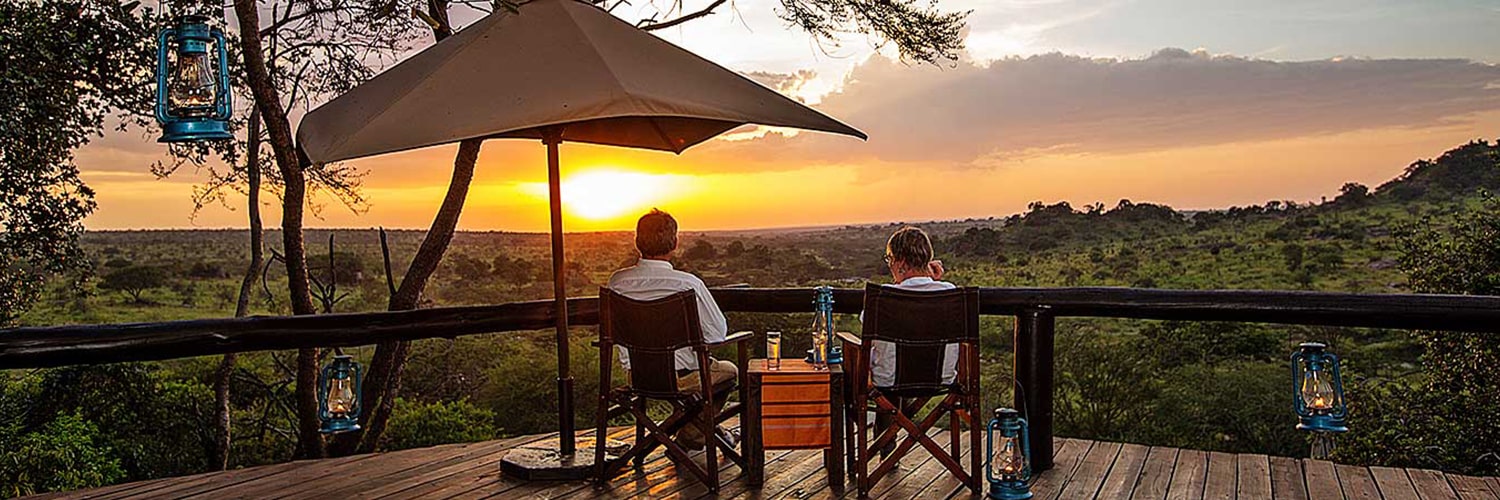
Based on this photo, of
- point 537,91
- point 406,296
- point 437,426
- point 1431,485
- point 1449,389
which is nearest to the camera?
point 537,91

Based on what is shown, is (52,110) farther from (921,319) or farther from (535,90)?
(921,319)

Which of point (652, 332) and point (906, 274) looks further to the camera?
point (906, 274)

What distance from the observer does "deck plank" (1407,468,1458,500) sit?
4.00m

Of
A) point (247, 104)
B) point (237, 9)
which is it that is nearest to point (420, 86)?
point (237, 9)

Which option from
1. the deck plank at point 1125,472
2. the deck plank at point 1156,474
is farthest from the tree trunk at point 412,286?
the deck plank at point 1156,474

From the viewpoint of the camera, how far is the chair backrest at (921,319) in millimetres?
3760

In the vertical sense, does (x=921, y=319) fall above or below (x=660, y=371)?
above

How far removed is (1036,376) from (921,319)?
2.85 feet

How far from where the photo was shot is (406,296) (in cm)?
715

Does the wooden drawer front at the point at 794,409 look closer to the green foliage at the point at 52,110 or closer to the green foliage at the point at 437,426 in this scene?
the green foliage at the point at 52,110

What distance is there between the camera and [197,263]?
961 cm

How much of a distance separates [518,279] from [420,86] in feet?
25.0

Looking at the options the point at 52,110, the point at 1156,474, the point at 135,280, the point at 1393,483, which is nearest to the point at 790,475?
the point at 1156,474

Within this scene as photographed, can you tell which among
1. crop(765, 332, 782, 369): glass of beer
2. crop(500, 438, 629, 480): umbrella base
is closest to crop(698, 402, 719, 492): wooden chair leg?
crop(765, 332, 782, 369): glass of beer
